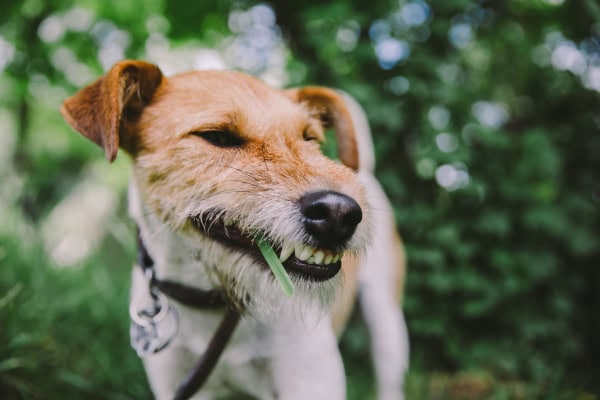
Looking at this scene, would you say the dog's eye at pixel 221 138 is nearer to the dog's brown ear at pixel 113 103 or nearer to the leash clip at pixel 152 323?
the dog's brown ear at pixel 113 103

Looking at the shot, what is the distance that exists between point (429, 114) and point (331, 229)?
99.7 inches

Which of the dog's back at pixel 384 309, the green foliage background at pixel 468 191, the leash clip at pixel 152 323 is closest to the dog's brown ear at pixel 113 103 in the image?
the leash clip at pixel 152 323

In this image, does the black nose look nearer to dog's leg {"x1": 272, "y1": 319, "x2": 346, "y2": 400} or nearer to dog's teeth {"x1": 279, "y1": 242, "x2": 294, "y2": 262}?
dog's teeth {"x1": 279, "y1": 242, "x2": 294, "y2": 262}

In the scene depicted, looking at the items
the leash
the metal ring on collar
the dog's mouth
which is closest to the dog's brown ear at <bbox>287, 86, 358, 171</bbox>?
the dog's mouth

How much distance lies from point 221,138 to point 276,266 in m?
0.58

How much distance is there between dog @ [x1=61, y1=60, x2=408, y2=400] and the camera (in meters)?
1.63

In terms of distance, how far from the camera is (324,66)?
12.7 feet

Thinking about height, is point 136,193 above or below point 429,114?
above

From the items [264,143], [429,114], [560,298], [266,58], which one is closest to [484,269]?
[560,298]

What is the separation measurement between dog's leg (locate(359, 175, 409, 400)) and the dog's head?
1.29 meters

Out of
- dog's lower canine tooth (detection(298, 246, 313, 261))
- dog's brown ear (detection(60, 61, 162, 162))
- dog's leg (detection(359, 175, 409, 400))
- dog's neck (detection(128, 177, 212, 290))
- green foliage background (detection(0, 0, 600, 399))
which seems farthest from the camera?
green foliage background (detection(0, 0, 600, 399))

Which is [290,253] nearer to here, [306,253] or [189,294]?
[306,253]

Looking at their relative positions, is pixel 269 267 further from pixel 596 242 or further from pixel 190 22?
pixel 596 242

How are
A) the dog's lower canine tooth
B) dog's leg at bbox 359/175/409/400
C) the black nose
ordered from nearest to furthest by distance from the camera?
the black nose, the dog's lower canine tooth, dog's leg at bbox 359/175/409/400
